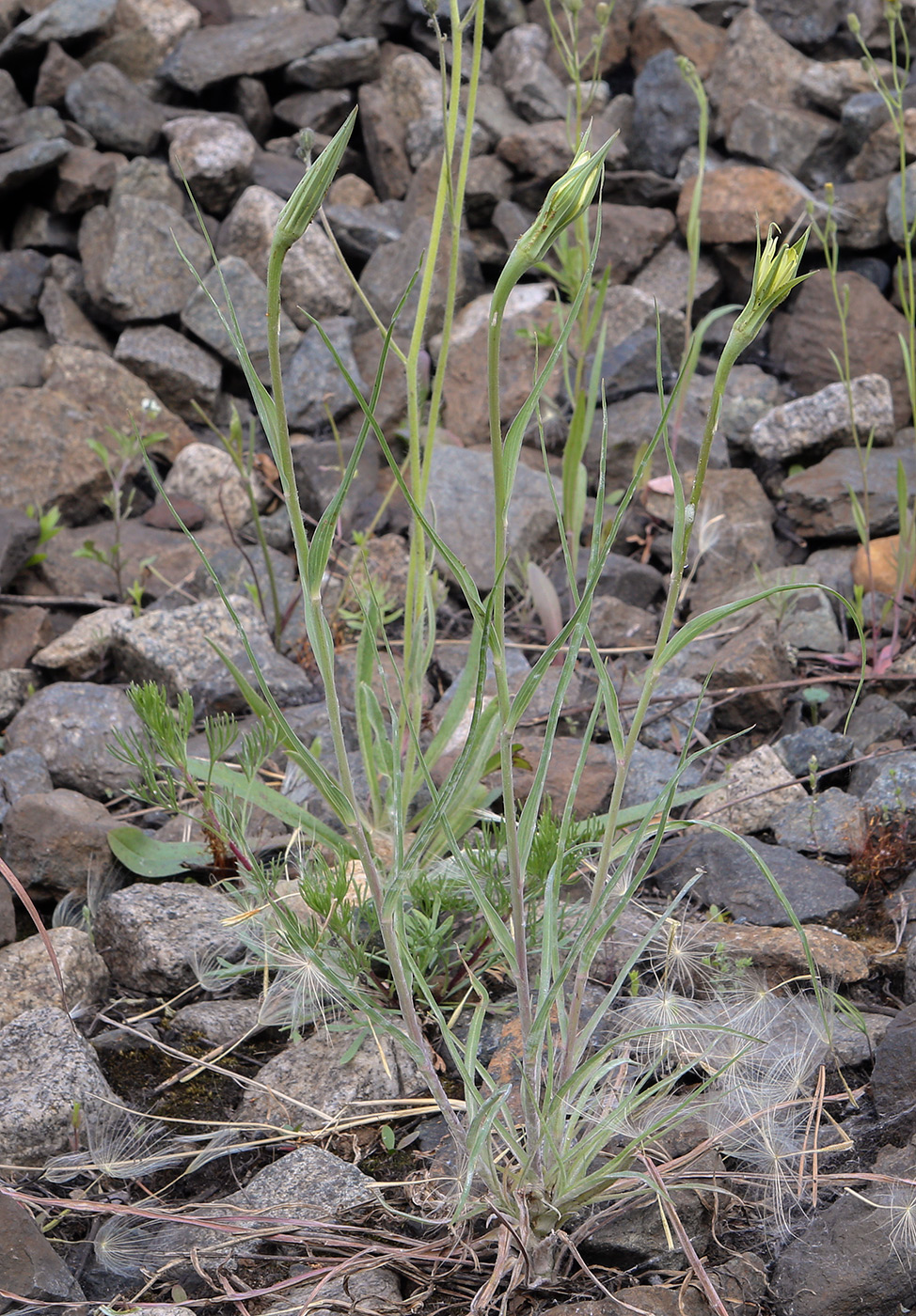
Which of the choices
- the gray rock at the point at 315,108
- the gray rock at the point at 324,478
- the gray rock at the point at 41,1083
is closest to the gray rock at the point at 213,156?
the gray rock at the point at 315,108

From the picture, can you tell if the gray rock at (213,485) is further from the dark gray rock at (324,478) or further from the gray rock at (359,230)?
the gray rock at (359,230)

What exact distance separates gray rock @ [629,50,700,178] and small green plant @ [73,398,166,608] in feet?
8.05

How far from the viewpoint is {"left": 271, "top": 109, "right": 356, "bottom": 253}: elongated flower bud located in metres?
0.91

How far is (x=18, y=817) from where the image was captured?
2176 millimetres

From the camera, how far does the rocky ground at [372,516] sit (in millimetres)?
1506

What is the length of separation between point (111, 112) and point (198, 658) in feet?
10.6

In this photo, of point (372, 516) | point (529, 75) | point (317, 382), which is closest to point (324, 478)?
point (372, 516)

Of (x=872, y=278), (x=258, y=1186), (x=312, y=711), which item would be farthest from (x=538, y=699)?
(x=872, y=278)

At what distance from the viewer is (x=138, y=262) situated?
4273 millimetres

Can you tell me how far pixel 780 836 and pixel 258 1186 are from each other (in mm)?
1192

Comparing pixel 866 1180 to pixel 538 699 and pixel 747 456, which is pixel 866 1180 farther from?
pixel 747 456

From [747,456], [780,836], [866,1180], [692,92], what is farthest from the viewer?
[692,92]

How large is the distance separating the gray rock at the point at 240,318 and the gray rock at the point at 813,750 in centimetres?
264

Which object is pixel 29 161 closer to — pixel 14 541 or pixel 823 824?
pixel 14 541
